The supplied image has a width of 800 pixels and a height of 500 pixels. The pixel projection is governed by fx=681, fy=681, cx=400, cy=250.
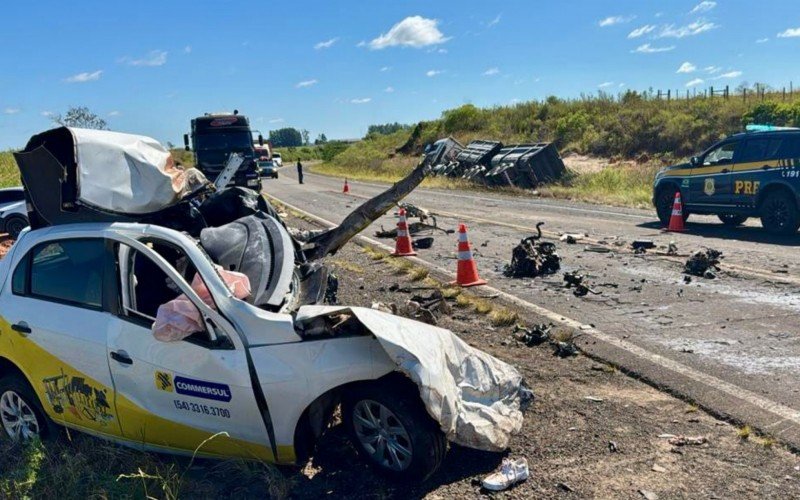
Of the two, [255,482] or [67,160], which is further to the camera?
[67,160]

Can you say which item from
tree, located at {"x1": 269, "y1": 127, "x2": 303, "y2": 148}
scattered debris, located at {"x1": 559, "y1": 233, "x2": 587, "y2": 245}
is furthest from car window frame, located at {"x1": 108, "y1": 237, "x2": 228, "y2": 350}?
tree, located at {"x1": 269, "y1": 127, "x2": 303, "y2": 148}

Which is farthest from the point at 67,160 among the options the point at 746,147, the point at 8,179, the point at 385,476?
the point at 8,179

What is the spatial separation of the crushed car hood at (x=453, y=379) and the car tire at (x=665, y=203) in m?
11.8

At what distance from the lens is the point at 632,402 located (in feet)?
16.4

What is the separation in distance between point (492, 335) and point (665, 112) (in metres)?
33.2

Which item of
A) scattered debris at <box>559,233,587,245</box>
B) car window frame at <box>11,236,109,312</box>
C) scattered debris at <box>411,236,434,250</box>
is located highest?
car window frame at <box>11,236,109,312</box>

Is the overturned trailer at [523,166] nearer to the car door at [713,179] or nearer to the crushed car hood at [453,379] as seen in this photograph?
the car door at [713,179]

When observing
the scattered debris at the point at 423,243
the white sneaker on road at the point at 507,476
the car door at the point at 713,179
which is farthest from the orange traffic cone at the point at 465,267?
the car door at the point at 713,179

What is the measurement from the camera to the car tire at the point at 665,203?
49.3ft

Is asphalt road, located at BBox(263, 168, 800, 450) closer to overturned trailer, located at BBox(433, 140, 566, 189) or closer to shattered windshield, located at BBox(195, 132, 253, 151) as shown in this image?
overturned trailer, located at BBox(433, 140, 566, 189)

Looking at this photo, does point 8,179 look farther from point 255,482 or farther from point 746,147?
point 255,482

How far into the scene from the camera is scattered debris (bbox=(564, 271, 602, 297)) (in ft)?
27.9

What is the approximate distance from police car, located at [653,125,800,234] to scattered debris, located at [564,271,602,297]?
5875 millimetres

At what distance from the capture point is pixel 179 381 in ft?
13.1
